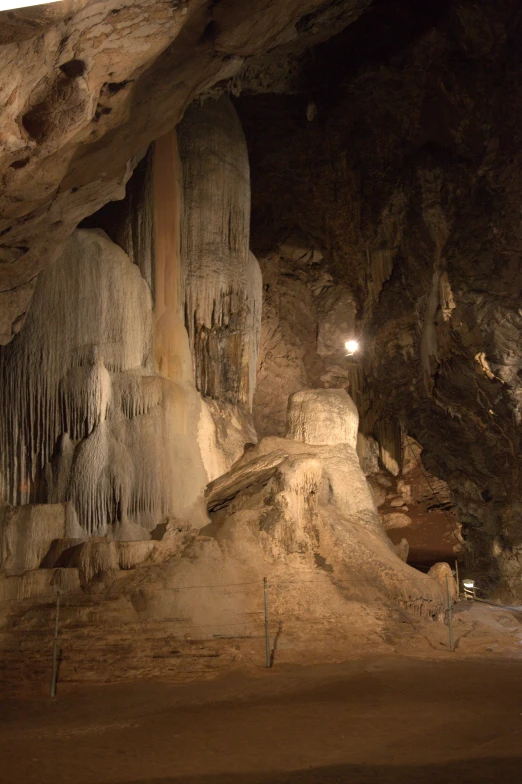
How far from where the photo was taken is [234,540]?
35.8 ft

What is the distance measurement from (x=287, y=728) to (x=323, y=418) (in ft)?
25.7

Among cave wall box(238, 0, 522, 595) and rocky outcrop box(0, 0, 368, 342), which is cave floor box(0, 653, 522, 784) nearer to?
rocky outcrop box(0, 0, 368, 342)

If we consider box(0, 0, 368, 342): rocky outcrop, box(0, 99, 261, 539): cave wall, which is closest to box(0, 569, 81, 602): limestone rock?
box(0, 99, 261, 539): cave wall

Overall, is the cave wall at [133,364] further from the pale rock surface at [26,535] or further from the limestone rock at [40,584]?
the limestone rock at [40,584]

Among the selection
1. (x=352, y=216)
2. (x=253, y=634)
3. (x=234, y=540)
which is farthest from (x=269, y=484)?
(x=352, y=216)

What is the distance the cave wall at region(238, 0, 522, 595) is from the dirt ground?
892 cm

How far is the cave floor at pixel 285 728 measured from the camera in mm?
5207

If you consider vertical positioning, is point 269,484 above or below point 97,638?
above

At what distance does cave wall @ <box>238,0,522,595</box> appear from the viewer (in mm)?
14891

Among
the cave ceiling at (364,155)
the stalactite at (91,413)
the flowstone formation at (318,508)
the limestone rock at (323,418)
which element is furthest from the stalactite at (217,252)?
the flowstone formation at (318,508)

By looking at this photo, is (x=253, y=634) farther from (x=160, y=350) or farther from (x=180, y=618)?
(x=160, y=350)

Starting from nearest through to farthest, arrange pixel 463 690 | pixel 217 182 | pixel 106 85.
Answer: pixel 463 690
pixel 106 85
pixel 217 182

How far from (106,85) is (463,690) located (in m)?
6.65

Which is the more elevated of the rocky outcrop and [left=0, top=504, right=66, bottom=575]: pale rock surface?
the rocky outcrop
